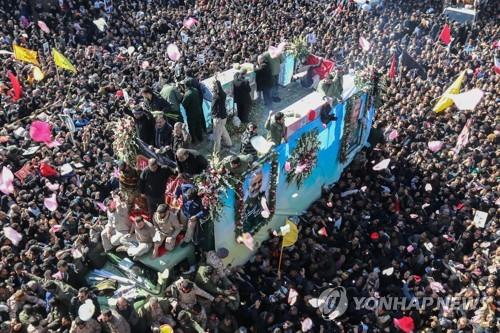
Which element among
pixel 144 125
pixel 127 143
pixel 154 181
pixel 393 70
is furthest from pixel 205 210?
pixel 393 70

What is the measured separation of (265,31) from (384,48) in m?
4.45

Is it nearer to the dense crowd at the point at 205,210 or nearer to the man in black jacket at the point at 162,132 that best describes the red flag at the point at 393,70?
the dense crowd at the point at 205,210

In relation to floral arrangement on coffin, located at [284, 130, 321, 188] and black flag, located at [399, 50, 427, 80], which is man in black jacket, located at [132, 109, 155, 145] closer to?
floral arrangement on coffin, located at [284, 130, 321, 188]

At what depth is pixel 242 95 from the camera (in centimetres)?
1173

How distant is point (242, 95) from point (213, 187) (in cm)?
300

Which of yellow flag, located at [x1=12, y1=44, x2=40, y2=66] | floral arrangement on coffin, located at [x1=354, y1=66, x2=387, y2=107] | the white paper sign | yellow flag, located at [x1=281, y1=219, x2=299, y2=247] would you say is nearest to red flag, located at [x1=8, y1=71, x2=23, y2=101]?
yellow flag, located at [x1=12, y1=44, x2=40, y2=66]

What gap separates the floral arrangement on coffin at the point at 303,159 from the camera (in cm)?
1152

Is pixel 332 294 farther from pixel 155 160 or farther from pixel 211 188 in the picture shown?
pixel 155 160

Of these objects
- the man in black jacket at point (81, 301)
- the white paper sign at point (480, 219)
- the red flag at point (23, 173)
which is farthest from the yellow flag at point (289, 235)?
the red flag at point (23, 173)

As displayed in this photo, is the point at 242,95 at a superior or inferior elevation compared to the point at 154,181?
superior

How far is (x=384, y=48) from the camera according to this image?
18688 millimetres

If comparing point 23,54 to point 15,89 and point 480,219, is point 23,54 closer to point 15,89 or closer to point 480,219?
point 15,89

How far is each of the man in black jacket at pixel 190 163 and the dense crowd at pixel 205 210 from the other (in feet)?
0.09

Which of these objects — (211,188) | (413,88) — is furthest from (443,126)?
(211,188)
